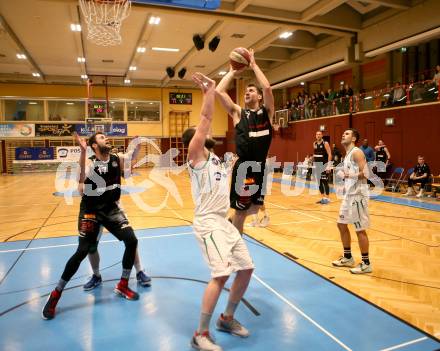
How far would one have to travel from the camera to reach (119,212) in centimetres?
411

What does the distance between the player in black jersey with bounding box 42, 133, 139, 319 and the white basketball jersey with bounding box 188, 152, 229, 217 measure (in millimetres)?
1418

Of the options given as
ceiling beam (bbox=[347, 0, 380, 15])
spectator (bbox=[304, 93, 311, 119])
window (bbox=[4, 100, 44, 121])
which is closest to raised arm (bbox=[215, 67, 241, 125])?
ceiling beam (bbox=[347, 0, 380, 15])

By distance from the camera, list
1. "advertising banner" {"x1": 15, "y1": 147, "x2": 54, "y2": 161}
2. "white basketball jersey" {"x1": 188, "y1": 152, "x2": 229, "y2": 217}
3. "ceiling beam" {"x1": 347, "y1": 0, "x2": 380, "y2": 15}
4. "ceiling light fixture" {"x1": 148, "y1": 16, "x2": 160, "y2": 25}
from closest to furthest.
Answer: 1. "white basketball jersey" {"x1": 188, "y1": 152, "x2": 229, "y2": 217}
2. "ceiling light fixture" {"x1": 148, "y1": 16, "x2": 160, "y2": 25}
3. "ceiling beam" {"x1": 347, "y1": 0, "x2": 380, "y2": 15}
4. "advertising banner" {"x1": 15, "y1": 147, "x2": 54, "y2": 161}

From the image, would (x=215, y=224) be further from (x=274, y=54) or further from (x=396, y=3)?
(x=274, y=54)

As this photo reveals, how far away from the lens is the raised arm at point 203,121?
9.14 feet

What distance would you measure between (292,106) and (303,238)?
51.6 feet

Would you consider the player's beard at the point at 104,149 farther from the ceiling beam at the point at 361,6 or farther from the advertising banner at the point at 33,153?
the advertising banner at the point at 33,153

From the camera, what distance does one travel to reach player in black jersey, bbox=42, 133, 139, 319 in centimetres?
384

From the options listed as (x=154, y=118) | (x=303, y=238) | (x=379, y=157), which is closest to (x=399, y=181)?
(x=379, y=157)

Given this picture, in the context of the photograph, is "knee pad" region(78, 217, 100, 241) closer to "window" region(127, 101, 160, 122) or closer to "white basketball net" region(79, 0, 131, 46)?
"white basketball net" region(79, 0, 131, 46)

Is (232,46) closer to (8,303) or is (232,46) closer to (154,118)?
(154,118)

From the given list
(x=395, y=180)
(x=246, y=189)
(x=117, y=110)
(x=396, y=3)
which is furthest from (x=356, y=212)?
(x=117, y=110)

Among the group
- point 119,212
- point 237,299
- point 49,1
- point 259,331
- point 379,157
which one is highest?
point 49,1

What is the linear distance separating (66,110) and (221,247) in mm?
25547
